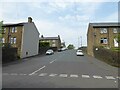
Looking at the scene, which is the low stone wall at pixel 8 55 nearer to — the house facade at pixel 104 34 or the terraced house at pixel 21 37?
the terraced house at pixel 21 37

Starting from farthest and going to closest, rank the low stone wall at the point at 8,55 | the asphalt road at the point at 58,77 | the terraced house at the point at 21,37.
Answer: the terraced house at the point at 21,37 < the low stone wall at the point at 8,55 < the asphalt road at the point at 58,77

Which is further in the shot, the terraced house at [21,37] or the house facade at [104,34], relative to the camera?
the house facade at [104,34]

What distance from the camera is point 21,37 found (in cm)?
4575

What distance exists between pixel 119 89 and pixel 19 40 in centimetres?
3754

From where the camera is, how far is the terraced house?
4544 cm

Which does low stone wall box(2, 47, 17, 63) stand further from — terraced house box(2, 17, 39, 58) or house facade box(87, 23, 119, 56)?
house facade box(87, 23, 119, 56)

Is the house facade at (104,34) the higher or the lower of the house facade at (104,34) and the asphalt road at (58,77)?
the higher

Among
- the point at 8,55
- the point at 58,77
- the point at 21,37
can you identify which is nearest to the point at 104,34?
the point at 21,37

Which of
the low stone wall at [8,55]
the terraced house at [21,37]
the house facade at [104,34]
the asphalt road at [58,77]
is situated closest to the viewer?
the asphalt road at [58,77]

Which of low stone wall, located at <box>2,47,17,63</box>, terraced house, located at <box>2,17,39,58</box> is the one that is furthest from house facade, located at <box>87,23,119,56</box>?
low stone wall, located at <box>2,47,17,63</box>

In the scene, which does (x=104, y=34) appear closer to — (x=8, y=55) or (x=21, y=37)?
(x=21, y=37)

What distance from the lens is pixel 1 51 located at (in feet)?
103

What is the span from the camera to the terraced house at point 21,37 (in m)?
45.4

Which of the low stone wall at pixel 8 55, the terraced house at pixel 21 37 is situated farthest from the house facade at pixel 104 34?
the low stone wall at pixel 8 55
